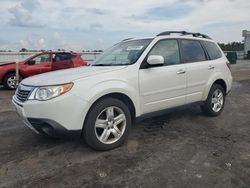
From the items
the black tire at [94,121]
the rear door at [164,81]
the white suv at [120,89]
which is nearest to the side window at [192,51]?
the white suv at [120,89]

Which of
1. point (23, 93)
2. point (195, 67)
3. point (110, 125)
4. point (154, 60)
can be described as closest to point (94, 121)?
point (110, 125)

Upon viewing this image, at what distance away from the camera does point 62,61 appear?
12.1 m

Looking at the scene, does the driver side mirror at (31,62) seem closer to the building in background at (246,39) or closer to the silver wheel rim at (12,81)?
the silver wheel rim at (12,81)

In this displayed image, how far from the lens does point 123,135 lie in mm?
4340

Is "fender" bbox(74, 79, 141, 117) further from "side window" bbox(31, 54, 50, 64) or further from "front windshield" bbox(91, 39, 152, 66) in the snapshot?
"side window" bbox(31, 54, 50, 64)

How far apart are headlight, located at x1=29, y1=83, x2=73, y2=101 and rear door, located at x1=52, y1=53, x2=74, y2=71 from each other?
321 inches

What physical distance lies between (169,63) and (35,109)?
240cm

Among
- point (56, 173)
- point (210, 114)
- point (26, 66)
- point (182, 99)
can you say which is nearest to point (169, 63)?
point (182, 99)

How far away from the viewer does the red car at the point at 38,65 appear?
1109 centimetres

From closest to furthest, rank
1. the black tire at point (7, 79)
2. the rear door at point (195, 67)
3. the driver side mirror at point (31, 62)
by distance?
the rear door at point (195, 67)
the black tire at point (7, 79)
the driver side mirror at point (31, 62)

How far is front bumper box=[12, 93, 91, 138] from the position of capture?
3729 millimetres

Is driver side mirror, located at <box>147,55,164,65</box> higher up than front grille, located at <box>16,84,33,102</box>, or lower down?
higher up

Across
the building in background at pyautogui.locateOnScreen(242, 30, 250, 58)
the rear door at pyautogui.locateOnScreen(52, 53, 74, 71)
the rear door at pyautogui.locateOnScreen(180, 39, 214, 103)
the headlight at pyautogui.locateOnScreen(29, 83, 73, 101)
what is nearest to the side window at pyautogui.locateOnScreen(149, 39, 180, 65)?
the rear door at pyautogui.locateOnScreen(180, 39, 214, 103)

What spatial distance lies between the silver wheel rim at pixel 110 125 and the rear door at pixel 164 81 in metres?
0.49
